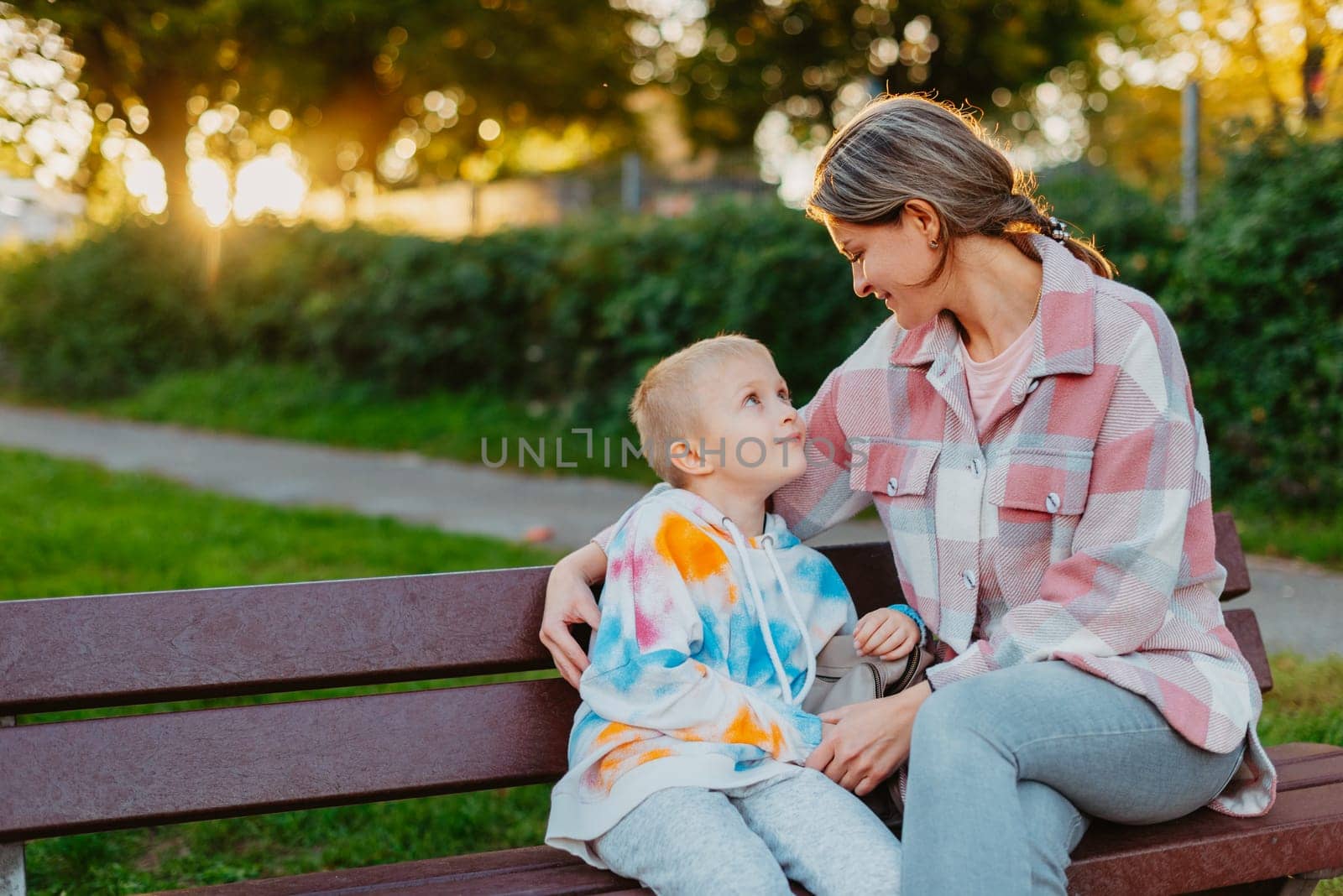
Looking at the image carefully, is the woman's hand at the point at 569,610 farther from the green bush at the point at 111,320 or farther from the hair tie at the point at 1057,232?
the green bush at the point at 111,320

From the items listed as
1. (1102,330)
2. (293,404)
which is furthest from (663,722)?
(293,404)

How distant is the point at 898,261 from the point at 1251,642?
1.35 m

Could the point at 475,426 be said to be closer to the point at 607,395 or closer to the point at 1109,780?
the point at 607,395

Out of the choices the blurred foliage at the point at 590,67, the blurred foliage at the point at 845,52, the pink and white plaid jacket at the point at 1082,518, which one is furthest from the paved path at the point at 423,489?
the blurred foliage at the point at 845,52

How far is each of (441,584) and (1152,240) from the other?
5.88m

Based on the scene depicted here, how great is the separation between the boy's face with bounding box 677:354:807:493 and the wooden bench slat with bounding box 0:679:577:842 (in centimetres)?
56

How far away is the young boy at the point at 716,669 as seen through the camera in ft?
6.88

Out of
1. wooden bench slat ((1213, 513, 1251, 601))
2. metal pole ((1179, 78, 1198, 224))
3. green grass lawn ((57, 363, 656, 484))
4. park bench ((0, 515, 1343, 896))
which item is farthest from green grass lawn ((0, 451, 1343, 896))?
metal pole ((1179, 78, 1198, 224))

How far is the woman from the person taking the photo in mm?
2078

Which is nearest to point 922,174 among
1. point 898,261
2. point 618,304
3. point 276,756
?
point 898,261

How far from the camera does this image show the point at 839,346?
798 centimetres

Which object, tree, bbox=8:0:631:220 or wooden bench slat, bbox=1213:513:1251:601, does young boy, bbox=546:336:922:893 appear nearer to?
wooden bench slat, bbox=1213:513:1251:601

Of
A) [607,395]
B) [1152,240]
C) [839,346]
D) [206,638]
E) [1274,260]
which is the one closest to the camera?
[206,638]

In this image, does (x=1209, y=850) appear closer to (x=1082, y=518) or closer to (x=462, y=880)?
(x=1082, y=518)
